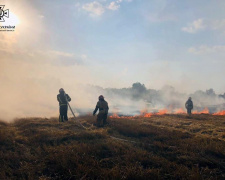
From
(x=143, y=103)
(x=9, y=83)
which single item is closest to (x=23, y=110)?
(x=9, y=83)

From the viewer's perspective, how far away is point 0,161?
5746 millimetres

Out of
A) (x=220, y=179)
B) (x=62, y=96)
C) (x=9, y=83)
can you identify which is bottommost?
(x=220, y=179)

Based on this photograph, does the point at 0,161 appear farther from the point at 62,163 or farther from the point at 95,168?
the point at 95,168

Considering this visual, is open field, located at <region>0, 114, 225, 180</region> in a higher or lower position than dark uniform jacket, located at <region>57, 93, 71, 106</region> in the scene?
lower

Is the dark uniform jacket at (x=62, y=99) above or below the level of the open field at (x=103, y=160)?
above

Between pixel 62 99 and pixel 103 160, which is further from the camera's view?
pixel 62 99

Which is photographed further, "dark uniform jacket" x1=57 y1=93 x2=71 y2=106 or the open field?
"dark uniform jacket" x1=57 y1=93 x2=71 y2=106

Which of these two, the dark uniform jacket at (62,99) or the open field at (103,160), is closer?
the open field at (103,160)

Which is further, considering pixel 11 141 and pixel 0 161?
pixel 11 141

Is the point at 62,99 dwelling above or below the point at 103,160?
above

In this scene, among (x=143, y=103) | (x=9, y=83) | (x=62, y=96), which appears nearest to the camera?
(x=62, y=96)

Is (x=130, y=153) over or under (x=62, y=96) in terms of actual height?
under

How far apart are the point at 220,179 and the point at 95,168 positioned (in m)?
3.35

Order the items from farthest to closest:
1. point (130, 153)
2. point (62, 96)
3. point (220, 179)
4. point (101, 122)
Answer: point (62, 96) → point (101, 122) → point (130, 153) → point (220, 179)
